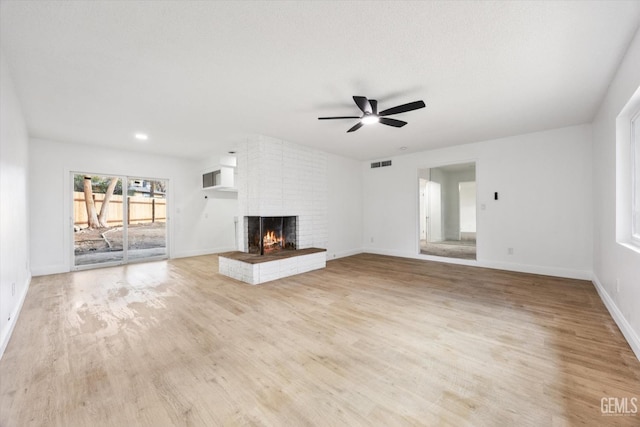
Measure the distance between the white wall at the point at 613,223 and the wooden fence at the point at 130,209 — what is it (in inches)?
311

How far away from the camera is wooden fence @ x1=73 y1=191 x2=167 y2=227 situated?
5.35 m

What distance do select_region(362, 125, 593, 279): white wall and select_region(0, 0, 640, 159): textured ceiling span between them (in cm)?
65

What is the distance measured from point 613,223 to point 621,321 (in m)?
1.06

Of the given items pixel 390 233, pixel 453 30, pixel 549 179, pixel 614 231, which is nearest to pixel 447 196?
pixel 390 233

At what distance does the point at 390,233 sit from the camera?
6641mm

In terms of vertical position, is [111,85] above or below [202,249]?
above

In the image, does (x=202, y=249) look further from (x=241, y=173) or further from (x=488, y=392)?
(x=488, y=392)

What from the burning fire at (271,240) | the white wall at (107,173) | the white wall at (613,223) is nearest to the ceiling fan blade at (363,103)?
the white wall at (613,223)

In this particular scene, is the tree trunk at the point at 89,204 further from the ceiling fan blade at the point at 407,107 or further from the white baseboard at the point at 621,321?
the white baseboard at the point at 621,321

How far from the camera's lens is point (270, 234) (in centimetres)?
505

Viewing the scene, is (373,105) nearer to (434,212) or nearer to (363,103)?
(363,103)

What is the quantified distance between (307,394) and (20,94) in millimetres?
4502

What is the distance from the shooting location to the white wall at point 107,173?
4.82m

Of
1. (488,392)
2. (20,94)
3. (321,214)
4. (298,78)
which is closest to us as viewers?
(488,392)
